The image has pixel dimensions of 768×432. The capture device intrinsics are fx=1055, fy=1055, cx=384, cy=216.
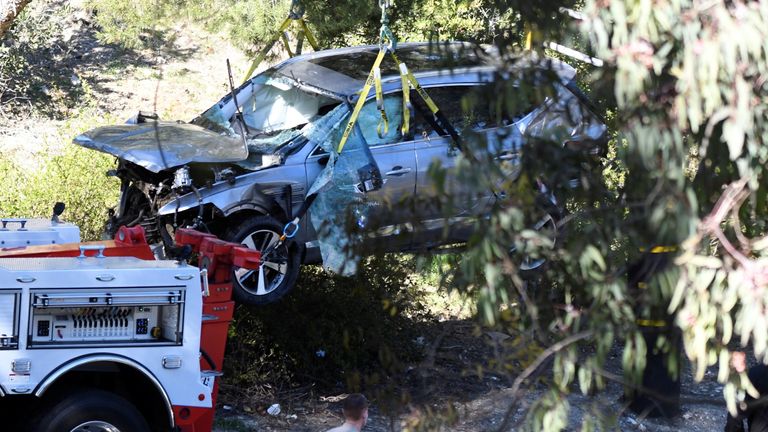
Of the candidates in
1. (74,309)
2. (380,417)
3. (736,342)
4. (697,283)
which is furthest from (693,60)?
(380,417)

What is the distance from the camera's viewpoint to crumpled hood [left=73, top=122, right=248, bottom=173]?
8.31 metres

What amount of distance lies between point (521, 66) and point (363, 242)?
2.87 feet

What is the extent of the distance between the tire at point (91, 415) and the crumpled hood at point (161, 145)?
7.78 ft

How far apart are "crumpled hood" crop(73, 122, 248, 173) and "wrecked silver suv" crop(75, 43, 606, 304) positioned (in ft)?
0.03

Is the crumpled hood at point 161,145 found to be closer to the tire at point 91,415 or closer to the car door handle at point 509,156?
the tire at point 91,415

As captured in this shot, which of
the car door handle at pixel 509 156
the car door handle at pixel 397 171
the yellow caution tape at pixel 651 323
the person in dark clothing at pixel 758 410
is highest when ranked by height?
the car door handle at pixel 509 156

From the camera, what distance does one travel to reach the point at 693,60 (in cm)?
288

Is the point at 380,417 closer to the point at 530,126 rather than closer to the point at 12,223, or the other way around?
the point at 12,223

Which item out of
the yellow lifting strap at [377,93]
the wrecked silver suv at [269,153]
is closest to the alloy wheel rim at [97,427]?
the wrecked silver suv at [269,153]

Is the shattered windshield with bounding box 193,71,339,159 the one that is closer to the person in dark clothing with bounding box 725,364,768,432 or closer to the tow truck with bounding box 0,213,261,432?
the tow truck with bounding box 0,213,261,432

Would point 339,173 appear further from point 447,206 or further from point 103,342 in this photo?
point 447,206

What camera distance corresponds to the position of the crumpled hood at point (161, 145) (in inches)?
327

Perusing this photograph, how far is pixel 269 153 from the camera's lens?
29.2 feet

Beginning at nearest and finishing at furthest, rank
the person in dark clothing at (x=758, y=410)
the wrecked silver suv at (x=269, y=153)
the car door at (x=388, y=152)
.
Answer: the person in dark clothing at (x=758, y=410), the wrecked silver suv at (x=269, y=153), the car door at (x=388, y=152)
